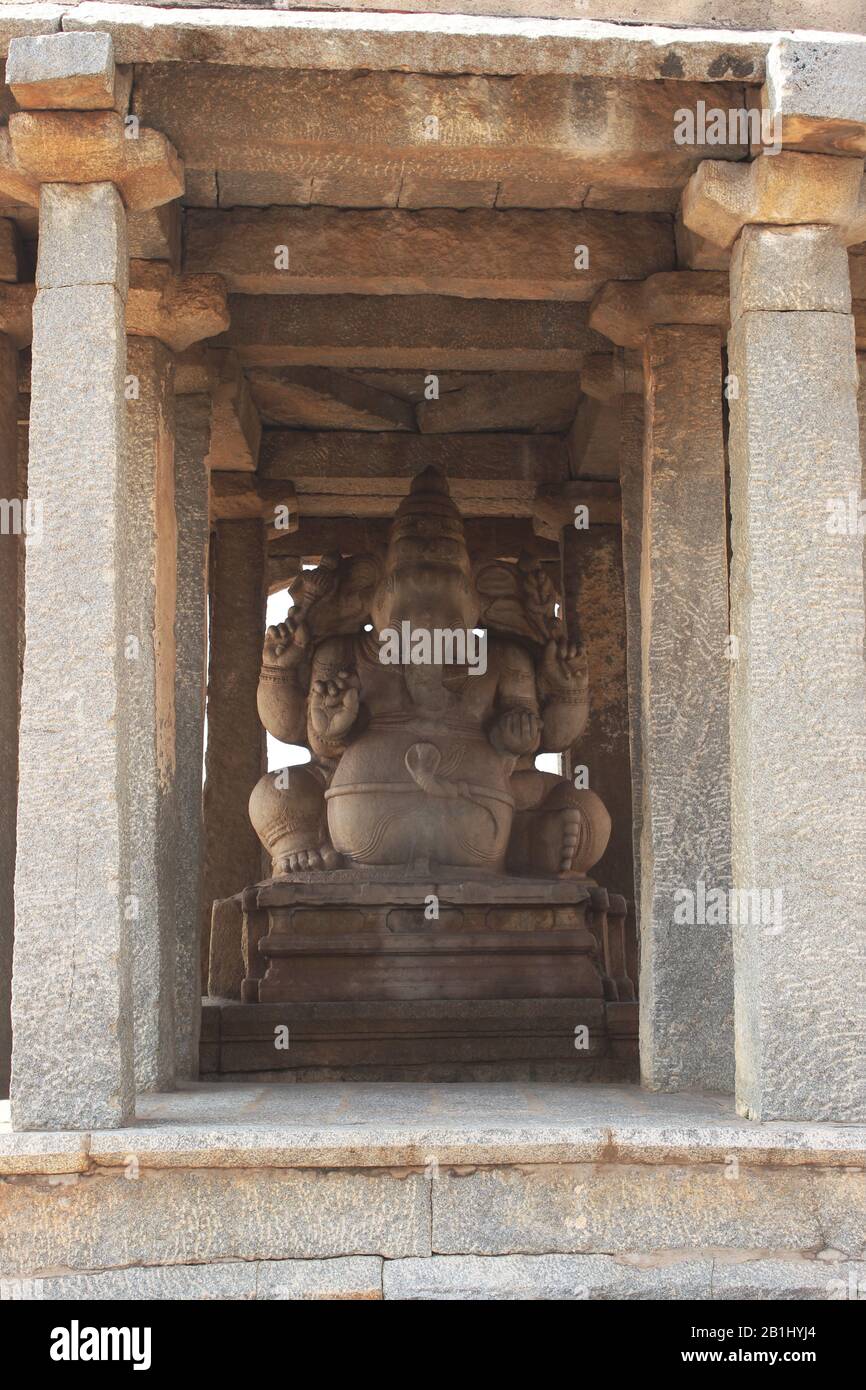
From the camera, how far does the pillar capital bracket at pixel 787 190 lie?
24.3 feet

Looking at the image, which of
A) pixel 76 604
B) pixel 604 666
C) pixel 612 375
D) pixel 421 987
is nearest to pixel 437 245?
pixel 612 375

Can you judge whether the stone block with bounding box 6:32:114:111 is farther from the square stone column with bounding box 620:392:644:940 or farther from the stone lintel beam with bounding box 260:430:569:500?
the stone lintel beam with bounding box 260:430:569:500

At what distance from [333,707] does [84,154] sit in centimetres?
Result: 447

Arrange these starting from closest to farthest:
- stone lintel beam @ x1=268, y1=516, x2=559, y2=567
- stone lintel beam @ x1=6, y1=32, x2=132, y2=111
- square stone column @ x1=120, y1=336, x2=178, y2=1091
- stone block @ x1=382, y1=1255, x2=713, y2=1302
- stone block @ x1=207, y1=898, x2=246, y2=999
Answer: stone block @ x1=382, y1=1255, x2=713, y2=1302 → stone lintel beam @ x1=6, y1=32, x2=132, y2=111 → square stone column @ x1=120, y1=336, x2=178, y2=1091 → stone block @ x1=207, y1=898, x2=246, y2=999 → stone lintel beam @ x1=268, y1=516, x2=559, y2=567

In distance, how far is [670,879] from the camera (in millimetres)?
8641

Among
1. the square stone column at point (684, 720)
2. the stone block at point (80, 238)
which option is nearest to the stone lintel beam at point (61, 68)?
the stone block at point (80, 238)

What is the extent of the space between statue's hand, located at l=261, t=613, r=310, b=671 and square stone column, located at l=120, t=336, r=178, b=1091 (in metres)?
2.14

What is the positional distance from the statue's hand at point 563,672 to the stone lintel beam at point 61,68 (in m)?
5.20

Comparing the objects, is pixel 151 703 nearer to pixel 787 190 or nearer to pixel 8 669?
pixel 8 669

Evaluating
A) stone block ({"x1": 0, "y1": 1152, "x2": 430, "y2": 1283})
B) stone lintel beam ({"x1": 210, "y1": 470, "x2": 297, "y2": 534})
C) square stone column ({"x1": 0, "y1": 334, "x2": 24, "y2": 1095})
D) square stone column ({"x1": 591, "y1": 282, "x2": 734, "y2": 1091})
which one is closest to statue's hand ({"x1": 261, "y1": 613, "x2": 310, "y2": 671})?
stone lintel beam ({"x1": 210, "y1": 470, "x2": 297, "y2": 534})

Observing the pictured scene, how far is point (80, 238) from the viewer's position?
7.29 metres

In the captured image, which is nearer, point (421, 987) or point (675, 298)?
point (675, 298)

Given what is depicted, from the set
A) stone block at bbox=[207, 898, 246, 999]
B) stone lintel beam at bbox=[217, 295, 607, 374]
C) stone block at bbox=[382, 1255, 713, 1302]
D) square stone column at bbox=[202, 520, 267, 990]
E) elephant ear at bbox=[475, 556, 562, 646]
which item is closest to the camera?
stone block at bbox=[382, 1255, 713, 1302]

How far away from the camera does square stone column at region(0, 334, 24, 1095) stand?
30.9 ft
